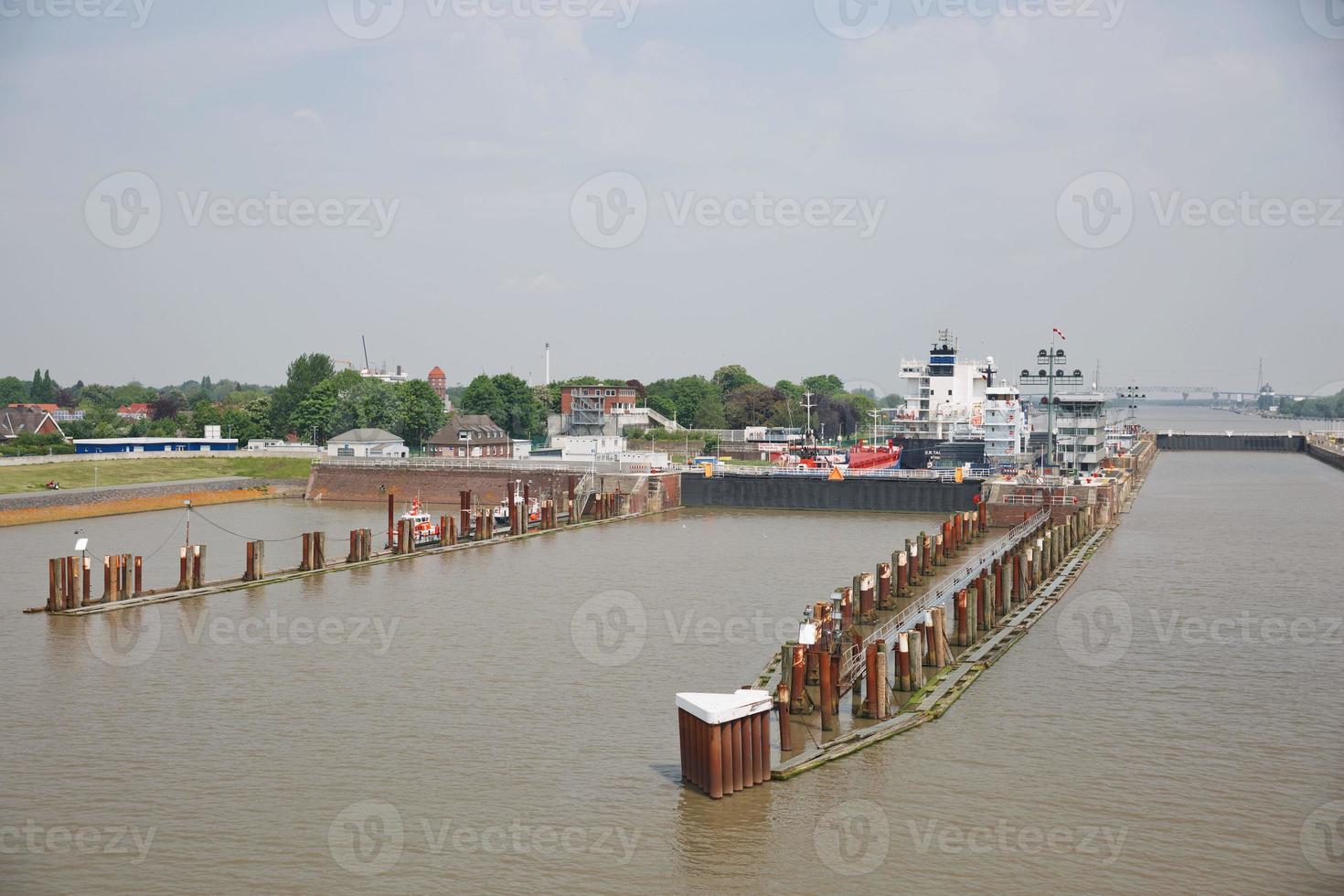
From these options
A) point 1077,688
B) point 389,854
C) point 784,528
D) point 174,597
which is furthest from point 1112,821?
point 784,528

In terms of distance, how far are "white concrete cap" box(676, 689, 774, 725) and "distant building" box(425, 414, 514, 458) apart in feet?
200

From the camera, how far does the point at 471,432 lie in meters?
89.2

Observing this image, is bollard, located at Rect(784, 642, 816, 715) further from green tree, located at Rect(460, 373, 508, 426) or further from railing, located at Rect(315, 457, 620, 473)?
green tree, located at Rect(460, 373, 508, 426)

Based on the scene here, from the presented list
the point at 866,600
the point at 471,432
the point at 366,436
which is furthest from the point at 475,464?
the point at 866,600

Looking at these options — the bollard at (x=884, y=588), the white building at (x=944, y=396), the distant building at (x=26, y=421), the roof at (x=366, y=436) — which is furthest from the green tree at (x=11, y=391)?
the bollard at (x=884, y=588)

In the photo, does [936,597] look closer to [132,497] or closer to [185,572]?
[185,572]

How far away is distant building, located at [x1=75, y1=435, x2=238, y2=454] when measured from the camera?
265ft

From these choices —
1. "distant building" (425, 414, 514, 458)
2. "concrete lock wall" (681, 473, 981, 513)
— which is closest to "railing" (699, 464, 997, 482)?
"concrete lock wall" (681, 473, 981, 513)

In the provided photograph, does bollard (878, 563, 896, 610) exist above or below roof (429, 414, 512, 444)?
below

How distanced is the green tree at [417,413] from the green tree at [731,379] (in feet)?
226

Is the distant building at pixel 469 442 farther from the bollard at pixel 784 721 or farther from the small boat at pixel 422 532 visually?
the bollard at pixel 784 721

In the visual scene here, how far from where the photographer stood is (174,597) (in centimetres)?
3344

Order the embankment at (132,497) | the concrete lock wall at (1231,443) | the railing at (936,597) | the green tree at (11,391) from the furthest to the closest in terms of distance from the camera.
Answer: the green tree at (11,391), the concrete lock wall at (1231,443), the embankment at (132,497), the railing at (936,597)

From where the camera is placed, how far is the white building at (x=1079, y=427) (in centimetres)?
6588
